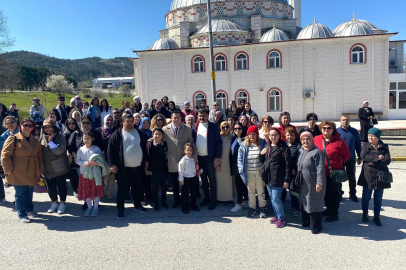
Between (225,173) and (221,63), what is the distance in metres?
19.0

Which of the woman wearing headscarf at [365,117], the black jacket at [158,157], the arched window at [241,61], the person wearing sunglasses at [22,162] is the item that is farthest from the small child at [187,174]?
the arched window at [241,61]

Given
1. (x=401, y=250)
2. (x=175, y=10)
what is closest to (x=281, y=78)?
(x=175, y=10)

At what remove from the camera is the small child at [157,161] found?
19.1ft

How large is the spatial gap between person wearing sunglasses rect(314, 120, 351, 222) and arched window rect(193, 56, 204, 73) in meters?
19.7

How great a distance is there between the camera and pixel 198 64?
24.2 m

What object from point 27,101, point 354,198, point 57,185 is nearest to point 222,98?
point 354,198

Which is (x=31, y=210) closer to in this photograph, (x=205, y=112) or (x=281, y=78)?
(x=205, y=112)

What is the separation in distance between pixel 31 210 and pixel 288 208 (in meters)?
4.97

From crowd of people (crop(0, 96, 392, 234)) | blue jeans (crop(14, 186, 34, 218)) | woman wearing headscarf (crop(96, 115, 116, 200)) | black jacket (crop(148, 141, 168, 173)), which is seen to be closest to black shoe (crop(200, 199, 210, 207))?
crowd of people (crop(0, 96, 392, 234))

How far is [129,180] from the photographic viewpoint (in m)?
5.79

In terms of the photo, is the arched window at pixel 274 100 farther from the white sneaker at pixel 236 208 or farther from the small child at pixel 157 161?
the small child at pixel 157 161

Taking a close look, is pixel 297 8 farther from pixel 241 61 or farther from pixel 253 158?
pixel 253 158

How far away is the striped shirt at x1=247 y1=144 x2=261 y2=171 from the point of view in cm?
544

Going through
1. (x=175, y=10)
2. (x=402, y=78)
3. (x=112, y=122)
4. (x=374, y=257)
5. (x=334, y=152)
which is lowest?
(x=374, y=257)
